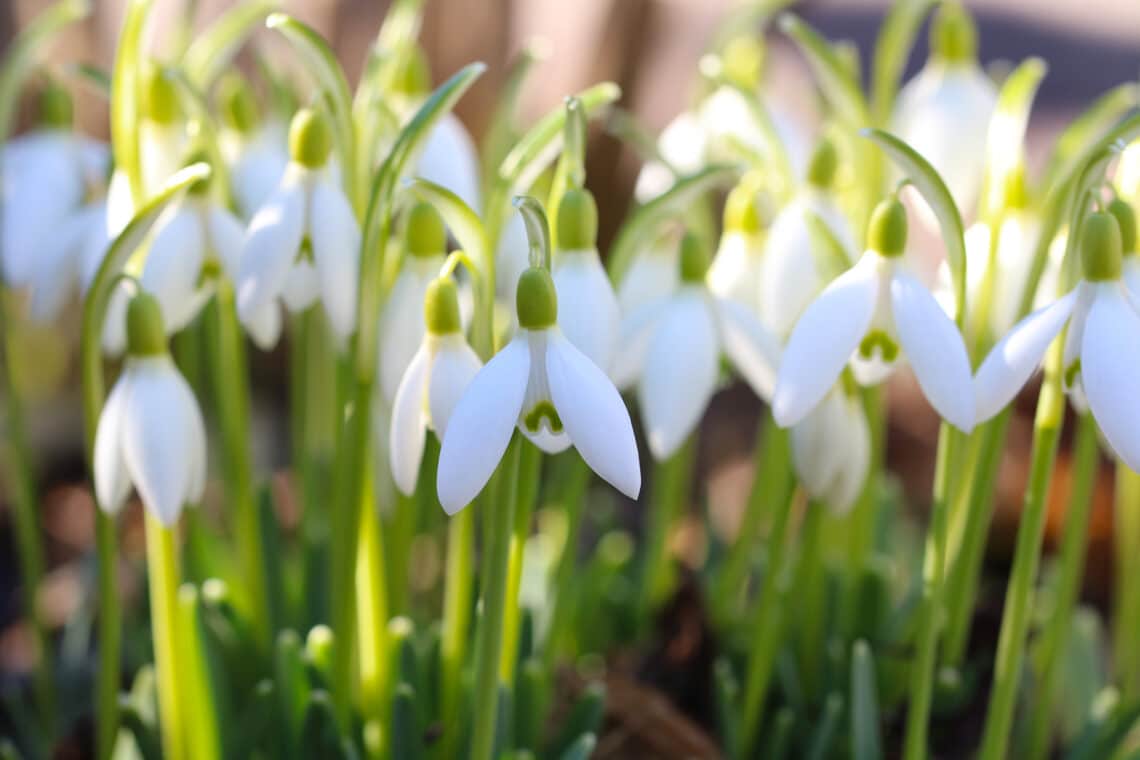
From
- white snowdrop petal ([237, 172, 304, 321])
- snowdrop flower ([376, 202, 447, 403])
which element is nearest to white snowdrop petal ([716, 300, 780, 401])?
snowdrop flower ([376, 202, 447, 403])

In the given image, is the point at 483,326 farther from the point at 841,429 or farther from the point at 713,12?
the point at 713,12

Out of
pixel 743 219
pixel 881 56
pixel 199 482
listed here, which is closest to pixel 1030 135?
pixel 881 56

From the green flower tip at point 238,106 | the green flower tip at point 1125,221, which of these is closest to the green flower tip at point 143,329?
the green flower tip at point 238,106

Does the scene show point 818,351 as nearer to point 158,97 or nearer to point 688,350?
point 688,350

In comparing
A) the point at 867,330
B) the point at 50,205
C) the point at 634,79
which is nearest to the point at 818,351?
the point at 867,330

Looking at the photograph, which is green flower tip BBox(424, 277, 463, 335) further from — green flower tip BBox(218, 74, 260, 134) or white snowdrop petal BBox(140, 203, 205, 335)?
green flower tip BBox(218, 74, 260, 134)

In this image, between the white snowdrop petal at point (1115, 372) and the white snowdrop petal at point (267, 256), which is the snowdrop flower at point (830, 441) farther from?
the white snowdrop petal at point (267, 256)
